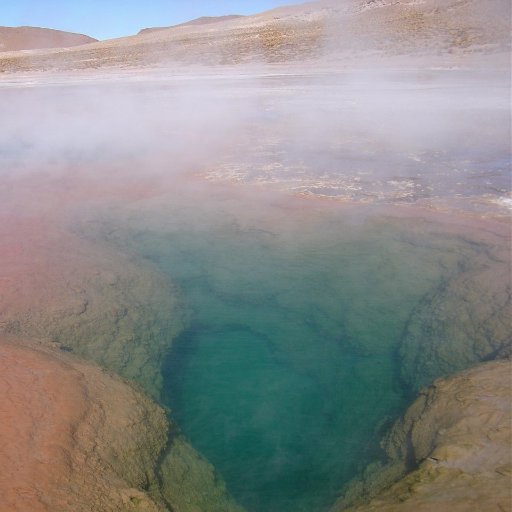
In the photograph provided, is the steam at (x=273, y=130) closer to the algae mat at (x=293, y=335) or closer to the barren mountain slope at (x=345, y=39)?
the algae mat at (x=293, y=335)

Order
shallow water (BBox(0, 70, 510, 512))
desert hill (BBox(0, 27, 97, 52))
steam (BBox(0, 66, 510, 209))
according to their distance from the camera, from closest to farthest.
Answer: shallow water (BBox(0, 70, 510, 512)), steam (BBox(0, 66, 510, 209)), desert hill (BBox(0, 27, 97, 52))

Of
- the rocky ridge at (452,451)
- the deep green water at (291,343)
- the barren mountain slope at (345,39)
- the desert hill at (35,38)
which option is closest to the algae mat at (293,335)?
the deep green water at (291,343)

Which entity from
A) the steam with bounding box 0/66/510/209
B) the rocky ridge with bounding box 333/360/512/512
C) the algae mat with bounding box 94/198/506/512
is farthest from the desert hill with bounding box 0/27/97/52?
the rocky ridge with bounding box 333/360/512/512

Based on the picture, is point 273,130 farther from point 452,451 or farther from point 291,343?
point 452,451

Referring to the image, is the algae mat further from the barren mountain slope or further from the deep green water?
the barren mountain slope

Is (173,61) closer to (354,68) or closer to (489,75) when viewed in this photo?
(354,68)
